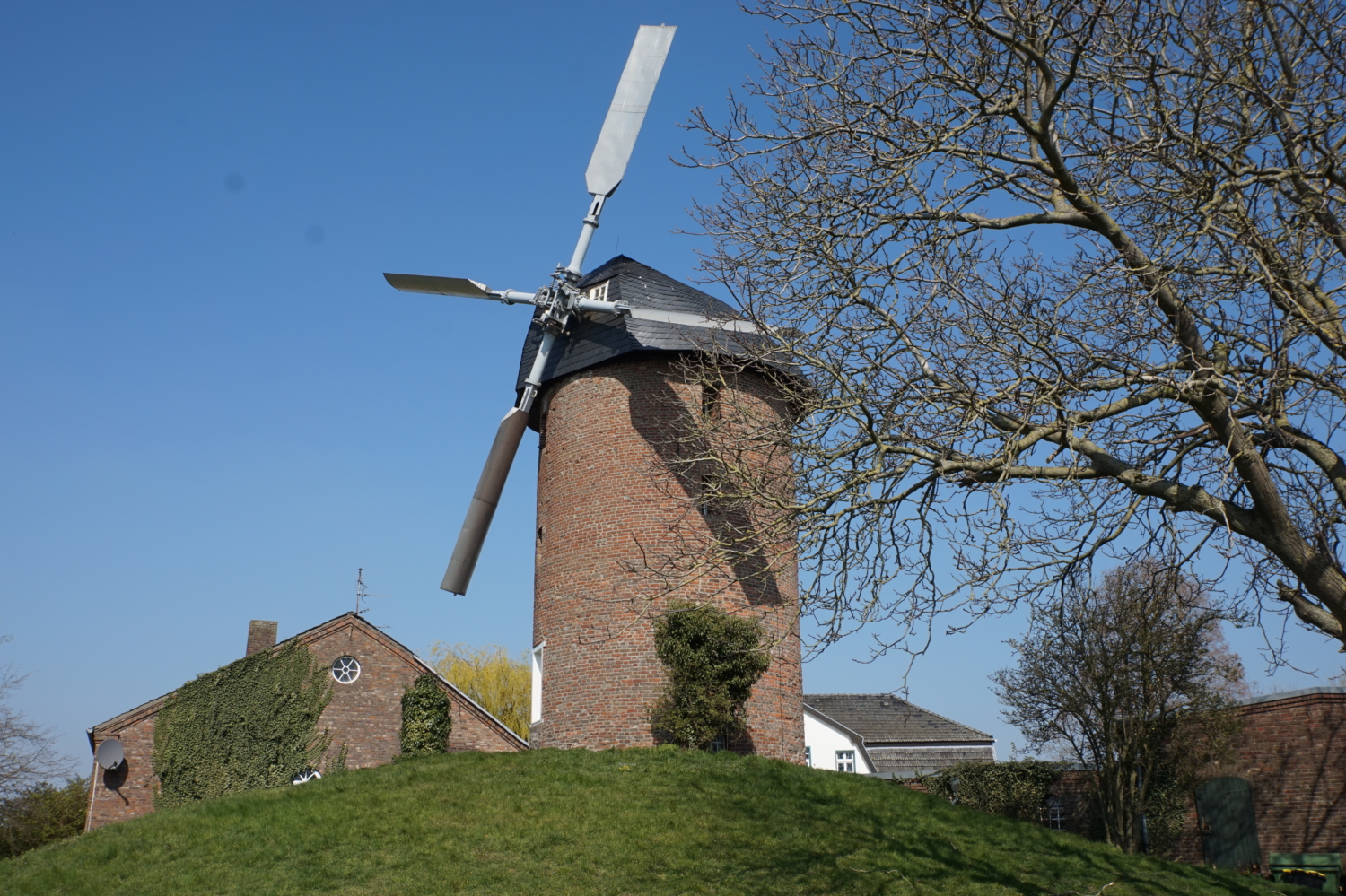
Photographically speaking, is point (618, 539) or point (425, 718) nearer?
point (618, 539)

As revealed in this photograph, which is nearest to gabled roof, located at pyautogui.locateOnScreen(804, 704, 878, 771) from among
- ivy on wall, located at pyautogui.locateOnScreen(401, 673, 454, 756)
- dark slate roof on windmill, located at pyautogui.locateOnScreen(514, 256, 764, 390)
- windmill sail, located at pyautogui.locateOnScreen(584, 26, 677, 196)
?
ivy on wall, located at pyautogui.locateOnScreen(401, 673, 454, 756)

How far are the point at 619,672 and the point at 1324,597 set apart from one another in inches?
495

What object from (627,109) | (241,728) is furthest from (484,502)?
(627,109)

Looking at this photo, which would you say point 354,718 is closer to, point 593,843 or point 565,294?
point 565,294

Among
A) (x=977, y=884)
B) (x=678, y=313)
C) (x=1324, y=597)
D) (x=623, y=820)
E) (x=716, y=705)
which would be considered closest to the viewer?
(x=1324, y=597)

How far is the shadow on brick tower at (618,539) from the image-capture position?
17609mm

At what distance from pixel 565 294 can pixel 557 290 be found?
182mm

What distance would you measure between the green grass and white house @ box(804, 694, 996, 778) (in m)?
21.6

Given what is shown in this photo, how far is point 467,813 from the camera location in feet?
44.2

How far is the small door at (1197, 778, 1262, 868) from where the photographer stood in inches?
767

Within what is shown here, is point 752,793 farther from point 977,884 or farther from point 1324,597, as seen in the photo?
point 1324,597

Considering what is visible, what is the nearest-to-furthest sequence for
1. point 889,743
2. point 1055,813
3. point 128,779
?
1. point 128,779
2. point 1055,813
3. point 889,743

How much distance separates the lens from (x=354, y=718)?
2145 centimetres

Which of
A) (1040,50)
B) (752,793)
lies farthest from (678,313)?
(1040,50)
